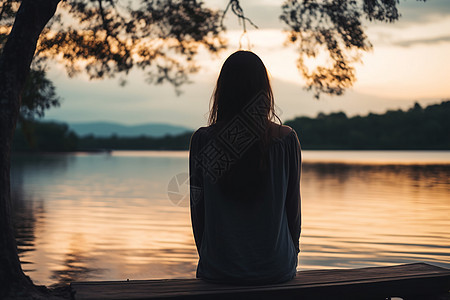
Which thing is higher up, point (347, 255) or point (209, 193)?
point (209, 193)

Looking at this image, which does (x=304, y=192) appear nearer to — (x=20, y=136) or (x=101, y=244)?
(x=101, y=244)

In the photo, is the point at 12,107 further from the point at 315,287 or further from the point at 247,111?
the point at 315,287

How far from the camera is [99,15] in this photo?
7.09 m

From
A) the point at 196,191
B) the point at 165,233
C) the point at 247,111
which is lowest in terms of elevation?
the point at 165,233

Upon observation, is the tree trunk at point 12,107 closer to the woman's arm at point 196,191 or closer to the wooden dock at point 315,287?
the wooden dock at point 315,287

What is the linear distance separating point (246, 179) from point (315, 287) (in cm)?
73

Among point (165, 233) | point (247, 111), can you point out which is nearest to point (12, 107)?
Result: point (247, 111)

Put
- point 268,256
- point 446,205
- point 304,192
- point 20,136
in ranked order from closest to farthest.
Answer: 1. point 268,256
2. point 446,205
3. point 304,192
4. point 20,136

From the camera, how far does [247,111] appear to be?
109 inches

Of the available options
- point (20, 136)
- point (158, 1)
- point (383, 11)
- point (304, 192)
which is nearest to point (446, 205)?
point (304, 192)

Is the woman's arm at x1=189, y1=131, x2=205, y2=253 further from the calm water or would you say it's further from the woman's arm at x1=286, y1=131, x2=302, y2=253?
the woman's arm at x1=286, y1=131, x2=302, y2=253

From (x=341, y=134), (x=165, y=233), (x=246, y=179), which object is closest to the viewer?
(x=246, y=179)

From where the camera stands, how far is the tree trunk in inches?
145

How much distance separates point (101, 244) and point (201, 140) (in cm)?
656
